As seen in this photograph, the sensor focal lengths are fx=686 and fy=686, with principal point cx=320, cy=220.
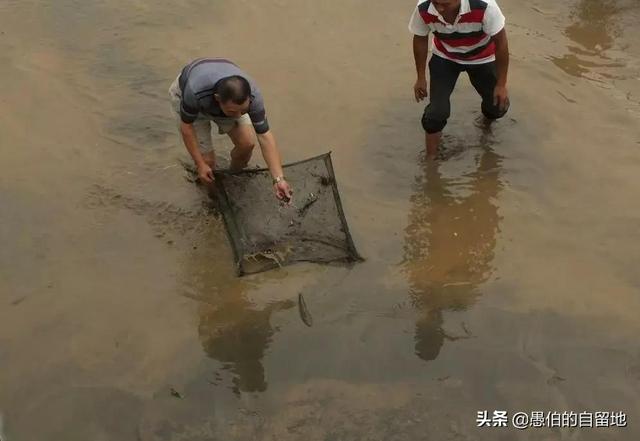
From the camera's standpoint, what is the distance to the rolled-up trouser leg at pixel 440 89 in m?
5.06

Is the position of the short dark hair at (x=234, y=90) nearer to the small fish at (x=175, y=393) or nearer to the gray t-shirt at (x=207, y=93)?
the gray t-shirt at (x=207, y=93)

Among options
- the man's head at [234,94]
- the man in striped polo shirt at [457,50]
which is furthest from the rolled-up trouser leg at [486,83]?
the man's head at [234,94]

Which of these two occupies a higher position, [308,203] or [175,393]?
[308,203]

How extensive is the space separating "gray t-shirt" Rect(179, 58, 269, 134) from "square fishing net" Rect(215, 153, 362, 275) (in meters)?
0.44

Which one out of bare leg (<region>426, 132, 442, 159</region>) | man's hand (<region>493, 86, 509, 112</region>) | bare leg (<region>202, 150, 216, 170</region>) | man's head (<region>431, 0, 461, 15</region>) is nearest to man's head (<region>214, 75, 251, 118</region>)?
bare leg (<region>202, 150, 216, 170</region>)

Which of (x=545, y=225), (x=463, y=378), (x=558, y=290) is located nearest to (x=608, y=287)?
(x=558, y=290)

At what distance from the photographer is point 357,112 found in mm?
6066

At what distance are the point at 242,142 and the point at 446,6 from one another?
5.38 feet

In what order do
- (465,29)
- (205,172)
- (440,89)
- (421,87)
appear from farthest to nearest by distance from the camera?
(421,87) < (440,89) < (465,29) < (205,172)

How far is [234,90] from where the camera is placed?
396 centimetres

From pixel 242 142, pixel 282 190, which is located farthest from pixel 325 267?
pixel 242 142

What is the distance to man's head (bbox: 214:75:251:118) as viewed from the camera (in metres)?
3.97

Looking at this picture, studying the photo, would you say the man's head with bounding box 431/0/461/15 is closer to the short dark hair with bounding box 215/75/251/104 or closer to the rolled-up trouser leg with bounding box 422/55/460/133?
the rolled-up trouser leg with bounding box 422/55/460/133

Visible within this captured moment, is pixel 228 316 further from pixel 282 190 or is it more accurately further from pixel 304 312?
pixel 282 190
